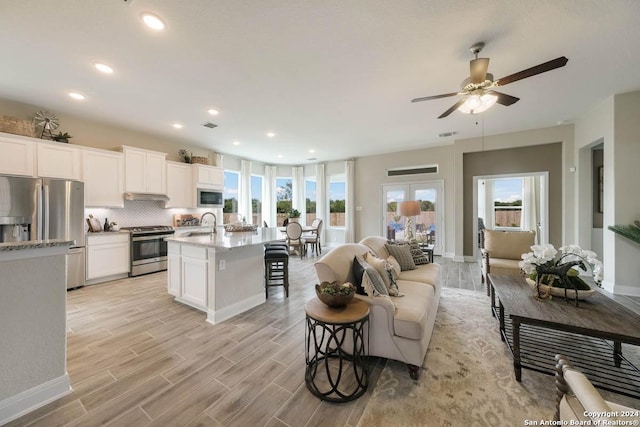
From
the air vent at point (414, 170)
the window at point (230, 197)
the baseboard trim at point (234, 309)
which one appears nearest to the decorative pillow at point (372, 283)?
the baseboard trim at point (234, 309)

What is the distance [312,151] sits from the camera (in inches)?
272

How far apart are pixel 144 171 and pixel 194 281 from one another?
3295mm

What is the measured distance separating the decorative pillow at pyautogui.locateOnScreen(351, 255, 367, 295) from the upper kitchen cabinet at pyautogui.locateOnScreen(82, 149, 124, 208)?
485 centimetres

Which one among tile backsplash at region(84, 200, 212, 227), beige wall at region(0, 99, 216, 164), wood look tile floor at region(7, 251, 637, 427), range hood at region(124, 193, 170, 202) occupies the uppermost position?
beige wall at region(0, 99, 216, 164)

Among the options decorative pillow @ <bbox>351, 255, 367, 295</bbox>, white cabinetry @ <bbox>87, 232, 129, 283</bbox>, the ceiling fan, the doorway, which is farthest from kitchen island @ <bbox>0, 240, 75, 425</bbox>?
the doorway

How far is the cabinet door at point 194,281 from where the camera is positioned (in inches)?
116

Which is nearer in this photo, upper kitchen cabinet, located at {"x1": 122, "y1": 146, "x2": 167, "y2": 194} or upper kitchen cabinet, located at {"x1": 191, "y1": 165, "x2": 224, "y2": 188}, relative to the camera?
upper kitchen cabinet, located at {"x1": 122, "y1": 146, "x2": 167, "y2": 194}

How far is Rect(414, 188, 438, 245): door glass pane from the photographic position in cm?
678

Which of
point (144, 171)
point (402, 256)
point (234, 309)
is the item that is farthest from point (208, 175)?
point (402, 256)

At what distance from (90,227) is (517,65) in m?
7.06

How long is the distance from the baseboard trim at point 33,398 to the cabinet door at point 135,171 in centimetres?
400

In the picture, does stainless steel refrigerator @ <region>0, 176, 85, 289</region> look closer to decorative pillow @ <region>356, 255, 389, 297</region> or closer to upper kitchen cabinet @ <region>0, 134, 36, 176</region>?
upper kitchen cabinet @ <region>0, 134, 36, 176</region>

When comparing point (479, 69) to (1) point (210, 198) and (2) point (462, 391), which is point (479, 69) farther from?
(1) point (210, 198)

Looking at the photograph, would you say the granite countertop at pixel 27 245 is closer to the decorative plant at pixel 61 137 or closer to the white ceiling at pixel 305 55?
the white ceiling at pixel 305 55
